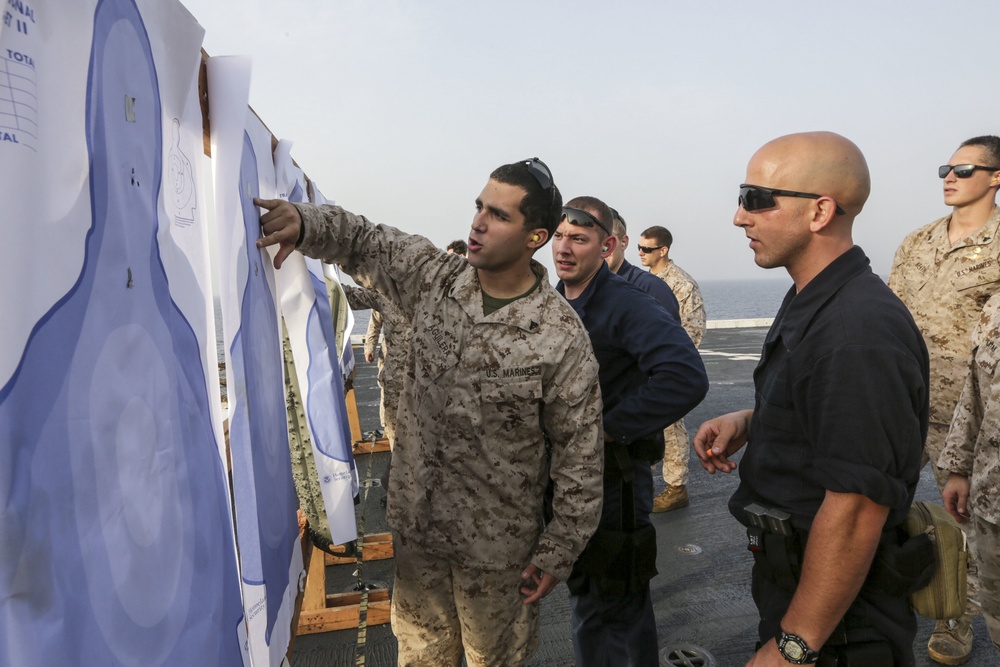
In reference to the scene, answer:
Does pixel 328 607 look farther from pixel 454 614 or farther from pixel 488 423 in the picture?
pixel 488 423

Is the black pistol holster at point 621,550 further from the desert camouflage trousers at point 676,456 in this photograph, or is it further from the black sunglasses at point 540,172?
the desert camouflage trousers at point 676,456

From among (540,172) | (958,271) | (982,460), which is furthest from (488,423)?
(958,271)

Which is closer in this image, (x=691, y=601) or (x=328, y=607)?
(x=328, y=607)

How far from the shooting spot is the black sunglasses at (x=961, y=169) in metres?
3.29

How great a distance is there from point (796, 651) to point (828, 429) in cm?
50

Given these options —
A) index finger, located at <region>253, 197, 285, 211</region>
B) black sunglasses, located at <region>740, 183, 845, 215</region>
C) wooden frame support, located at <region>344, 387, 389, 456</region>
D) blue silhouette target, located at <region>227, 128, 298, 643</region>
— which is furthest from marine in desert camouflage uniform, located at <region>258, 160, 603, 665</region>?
wooden frame support, located at <region>344, 387, 389, 456</region>

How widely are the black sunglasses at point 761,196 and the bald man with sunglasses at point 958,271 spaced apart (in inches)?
90.6

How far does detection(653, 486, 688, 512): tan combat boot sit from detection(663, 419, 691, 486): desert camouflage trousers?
0.15ft

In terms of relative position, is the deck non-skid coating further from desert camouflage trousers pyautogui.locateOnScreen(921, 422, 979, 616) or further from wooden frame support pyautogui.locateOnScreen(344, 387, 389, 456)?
wooden frame support pyautogui.locateOnScreen(344, 387, 389, 456)

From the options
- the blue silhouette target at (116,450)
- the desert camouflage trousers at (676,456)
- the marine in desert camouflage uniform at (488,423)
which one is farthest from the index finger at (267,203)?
the desert camouflage trousers at (676,456)

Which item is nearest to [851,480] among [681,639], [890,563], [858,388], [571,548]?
[858,388]

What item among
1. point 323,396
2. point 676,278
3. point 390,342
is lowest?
point 323,396

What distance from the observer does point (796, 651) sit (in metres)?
1.42

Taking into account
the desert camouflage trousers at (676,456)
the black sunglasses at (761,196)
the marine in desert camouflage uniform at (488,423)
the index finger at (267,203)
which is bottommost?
the desert camouflage trousers at (676,456)
